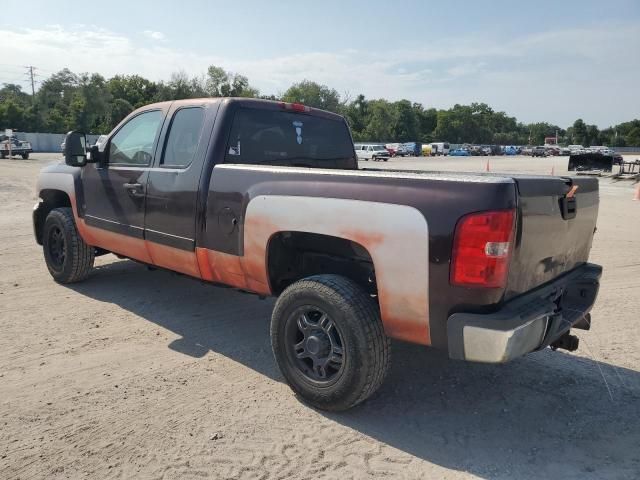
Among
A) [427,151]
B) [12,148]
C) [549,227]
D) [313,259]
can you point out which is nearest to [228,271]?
[313,259]

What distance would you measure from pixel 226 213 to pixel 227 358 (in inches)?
45.8

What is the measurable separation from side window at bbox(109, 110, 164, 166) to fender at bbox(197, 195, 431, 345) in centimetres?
181

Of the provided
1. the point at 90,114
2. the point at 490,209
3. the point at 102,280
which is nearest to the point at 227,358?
the point at 490,209

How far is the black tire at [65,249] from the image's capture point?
18.5 feet

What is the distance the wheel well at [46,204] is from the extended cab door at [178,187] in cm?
213

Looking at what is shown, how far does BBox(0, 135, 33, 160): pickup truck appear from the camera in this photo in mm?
37062

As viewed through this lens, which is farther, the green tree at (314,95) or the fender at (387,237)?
the green tree at (314,95)

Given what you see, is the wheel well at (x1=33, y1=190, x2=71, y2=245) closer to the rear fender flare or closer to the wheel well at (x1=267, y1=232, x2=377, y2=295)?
the wheel well at (x1=267, y1=232, x2=377, y2=295)

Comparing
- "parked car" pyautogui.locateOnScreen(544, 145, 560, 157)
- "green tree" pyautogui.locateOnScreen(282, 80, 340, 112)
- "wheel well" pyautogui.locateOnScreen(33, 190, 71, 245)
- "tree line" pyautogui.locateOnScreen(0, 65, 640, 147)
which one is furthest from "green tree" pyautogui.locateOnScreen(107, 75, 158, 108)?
"wheel well" pyautogui.locateOnScreen(33, 190, 71, 245)

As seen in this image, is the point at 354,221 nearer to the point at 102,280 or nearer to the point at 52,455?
the point at 52,455

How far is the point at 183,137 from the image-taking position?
14.2 ft

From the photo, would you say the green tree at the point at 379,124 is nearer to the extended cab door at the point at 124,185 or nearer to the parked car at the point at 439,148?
the parked car at the point at 439,148

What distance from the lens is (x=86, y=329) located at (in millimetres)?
4590

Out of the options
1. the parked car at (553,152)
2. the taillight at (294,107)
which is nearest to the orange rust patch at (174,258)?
the taillight at (294,107)
